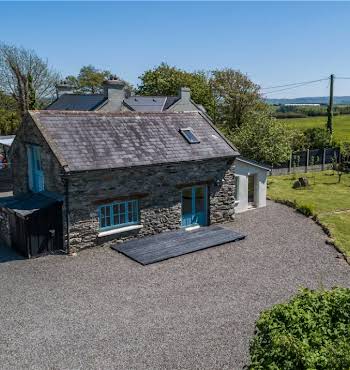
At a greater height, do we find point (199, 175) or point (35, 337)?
point (199, 175)

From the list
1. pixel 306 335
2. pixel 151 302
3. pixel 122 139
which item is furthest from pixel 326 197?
pixel 306 335

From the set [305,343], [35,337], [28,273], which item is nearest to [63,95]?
[28,273]

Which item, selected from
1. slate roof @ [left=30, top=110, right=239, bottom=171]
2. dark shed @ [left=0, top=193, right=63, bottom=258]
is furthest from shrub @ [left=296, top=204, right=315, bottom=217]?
dark shed @ [left=0, top=193, right=63, bottom=258]

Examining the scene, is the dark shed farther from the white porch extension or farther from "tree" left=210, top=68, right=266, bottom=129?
"tree" left=210, top=68, right=266, bottom=129

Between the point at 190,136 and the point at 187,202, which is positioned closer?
the point at 187,202

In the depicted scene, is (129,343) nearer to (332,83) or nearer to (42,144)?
(42,144)

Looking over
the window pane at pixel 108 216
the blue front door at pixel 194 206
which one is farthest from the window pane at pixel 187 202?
the window pane at pixel 108 216

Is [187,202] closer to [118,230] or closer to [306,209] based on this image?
[118,230]
